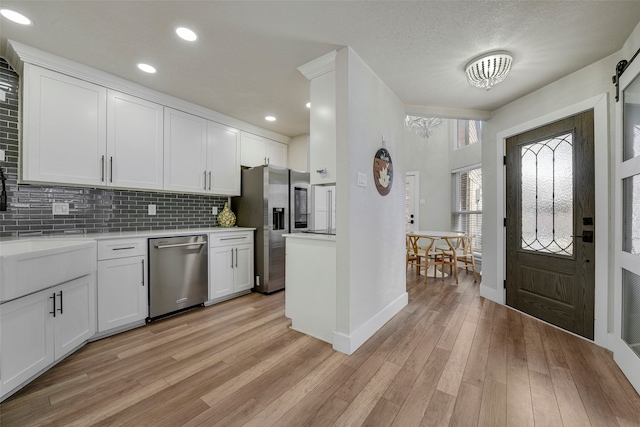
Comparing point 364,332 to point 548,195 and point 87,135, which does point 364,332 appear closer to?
point 548,195

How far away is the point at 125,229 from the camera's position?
291 centimetres

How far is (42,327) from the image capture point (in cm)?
174

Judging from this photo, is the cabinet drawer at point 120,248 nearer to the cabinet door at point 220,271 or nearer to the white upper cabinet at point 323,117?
the cabinet door at point 220,271

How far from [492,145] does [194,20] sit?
11.2ft

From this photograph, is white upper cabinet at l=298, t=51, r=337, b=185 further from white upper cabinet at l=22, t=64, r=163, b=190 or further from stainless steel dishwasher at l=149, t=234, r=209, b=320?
white upper cabinet at l=22, t=64, r=163, b=190

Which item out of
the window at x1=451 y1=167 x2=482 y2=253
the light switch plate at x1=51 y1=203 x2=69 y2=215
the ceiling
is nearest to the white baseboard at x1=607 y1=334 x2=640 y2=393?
the ceiling


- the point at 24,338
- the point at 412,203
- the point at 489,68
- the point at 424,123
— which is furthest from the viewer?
the point at 412,203

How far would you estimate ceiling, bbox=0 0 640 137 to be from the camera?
1.67 meters

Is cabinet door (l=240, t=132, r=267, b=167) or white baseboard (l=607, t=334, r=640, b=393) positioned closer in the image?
white baseboard (l=607, t=334, r=640, b=393)

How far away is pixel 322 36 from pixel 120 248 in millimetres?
2543

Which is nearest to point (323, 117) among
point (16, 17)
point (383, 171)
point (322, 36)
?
point (322, 36)

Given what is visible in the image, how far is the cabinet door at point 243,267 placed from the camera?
3375 millimetres

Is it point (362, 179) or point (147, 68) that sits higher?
point (147, 68)

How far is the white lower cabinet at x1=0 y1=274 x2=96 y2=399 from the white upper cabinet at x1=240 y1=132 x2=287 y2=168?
2382 mm
